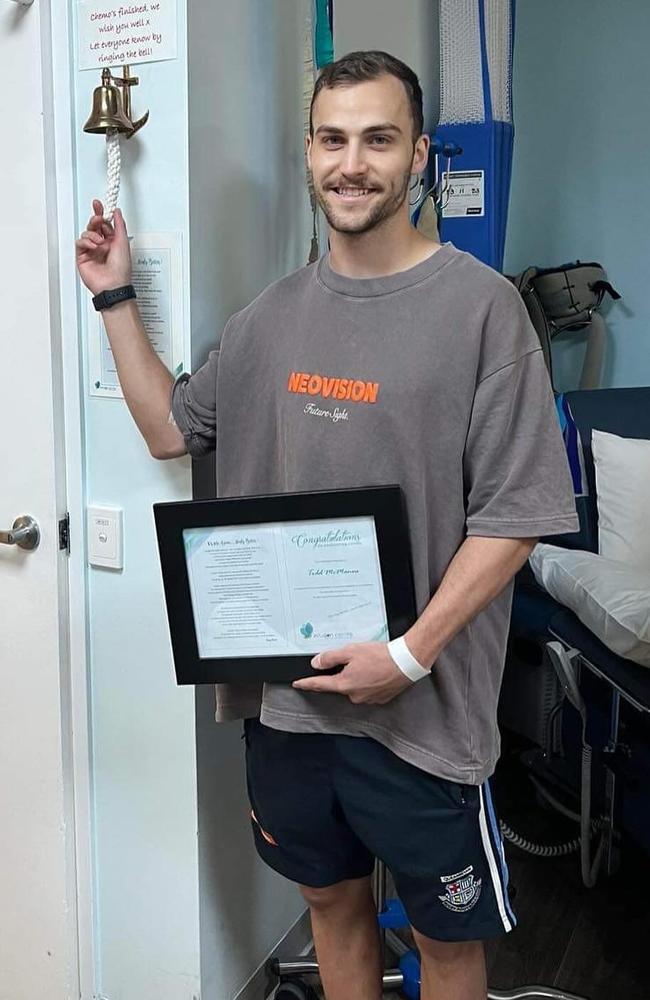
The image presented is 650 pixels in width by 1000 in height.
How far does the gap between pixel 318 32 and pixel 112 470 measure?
805mm

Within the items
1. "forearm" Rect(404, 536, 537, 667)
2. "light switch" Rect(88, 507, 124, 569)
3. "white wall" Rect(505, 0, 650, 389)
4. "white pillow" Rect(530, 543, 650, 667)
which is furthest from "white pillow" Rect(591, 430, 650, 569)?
"light switch" Rect(88, 507, 124, 569)

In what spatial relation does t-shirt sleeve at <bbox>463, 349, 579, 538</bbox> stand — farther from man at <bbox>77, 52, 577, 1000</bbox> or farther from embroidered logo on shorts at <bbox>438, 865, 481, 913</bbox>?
embroidered logo on shorts at <bbox>438, 865, 481, 913</bbox>

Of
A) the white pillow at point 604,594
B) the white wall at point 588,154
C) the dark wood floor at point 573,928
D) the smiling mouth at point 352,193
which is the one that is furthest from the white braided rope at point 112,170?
the white wall at point 588,154

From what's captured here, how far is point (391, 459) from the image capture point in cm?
126

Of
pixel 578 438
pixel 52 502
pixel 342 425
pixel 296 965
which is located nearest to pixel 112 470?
pixel 52 502

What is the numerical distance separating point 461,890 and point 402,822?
0.12m

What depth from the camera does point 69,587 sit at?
162 centimetres

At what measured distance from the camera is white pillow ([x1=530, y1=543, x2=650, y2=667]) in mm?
1616

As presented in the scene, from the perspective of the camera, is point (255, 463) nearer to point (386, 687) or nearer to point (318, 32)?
point (386, 687)

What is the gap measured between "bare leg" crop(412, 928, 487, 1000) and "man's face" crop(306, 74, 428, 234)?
38.9 inches

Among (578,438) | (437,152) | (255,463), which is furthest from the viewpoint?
(578,438)

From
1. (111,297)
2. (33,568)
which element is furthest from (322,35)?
(33,568)

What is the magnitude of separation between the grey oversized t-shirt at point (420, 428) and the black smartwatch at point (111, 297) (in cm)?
17

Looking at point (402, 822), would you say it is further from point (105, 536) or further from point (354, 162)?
point (354, 162)
